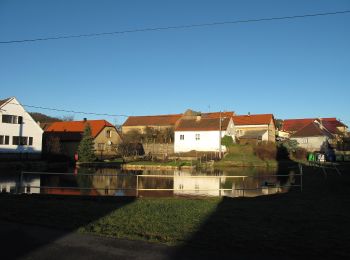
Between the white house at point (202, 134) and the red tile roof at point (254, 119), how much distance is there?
16.3m

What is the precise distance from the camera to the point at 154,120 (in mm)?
93000

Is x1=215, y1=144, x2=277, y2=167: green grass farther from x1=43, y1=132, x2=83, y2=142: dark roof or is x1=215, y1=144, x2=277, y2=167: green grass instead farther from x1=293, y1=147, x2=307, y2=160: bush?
x1=43, y1=132, x2=83, y2=142: dark roof

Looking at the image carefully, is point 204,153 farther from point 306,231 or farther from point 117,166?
point 306,231

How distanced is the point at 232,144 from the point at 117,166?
19.3 meters

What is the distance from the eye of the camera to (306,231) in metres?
8.84

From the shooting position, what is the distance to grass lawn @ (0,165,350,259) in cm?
752

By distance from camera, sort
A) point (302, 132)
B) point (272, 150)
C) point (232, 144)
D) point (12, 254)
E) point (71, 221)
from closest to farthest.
Answer: point (12, 254), point (71, 221), point (272, 150), point (232, 144), point (302, 132)

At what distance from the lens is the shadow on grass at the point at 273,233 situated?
7.01m

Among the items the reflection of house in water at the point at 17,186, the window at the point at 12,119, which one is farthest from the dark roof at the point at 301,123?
the reflection of house in water at the point at 17,186

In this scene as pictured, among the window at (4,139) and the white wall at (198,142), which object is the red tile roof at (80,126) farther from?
the window at (4,139)

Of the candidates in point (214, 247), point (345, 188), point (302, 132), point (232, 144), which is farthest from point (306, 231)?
point (302, 132)

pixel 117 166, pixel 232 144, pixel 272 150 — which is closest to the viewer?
pixel 117 166

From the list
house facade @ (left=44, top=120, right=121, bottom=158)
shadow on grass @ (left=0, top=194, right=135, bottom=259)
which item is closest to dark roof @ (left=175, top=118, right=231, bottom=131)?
house facade @ (left=44, top=120, right=121, bottom=158)

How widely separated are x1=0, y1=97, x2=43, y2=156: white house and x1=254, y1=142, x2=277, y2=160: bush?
2911cm
